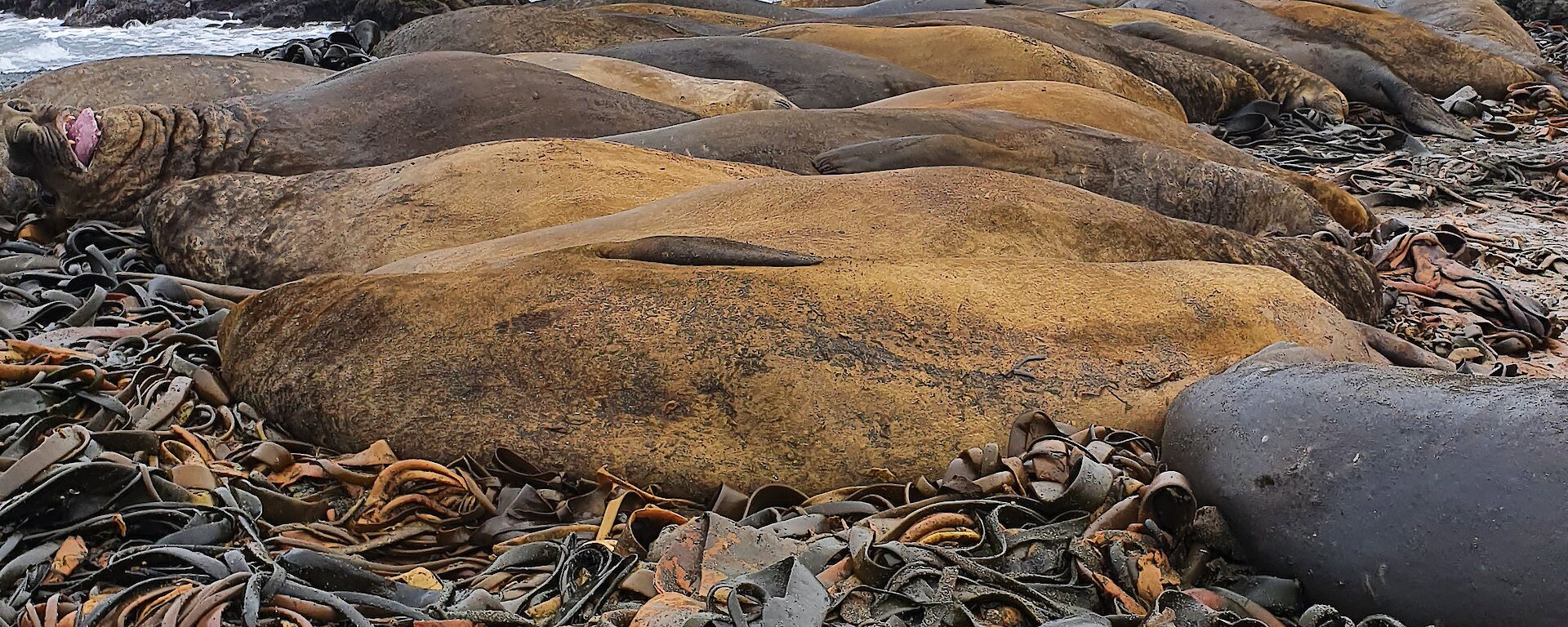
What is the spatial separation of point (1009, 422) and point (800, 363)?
55cm

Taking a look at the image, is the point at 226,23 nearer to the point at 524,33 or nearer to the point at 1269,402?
the point at 524,33

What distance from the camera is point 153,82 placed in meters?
7.49

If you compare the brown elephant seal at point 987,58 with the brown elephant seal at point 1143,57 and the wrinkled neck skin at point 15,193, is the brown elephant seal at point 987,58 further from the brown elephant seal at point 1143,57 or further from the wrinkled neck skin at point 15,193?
the wrinkled neck skin at point 15,193

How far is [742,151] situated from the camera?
20.1 ft

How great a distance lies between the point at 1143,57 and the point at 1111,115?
2.90 metres

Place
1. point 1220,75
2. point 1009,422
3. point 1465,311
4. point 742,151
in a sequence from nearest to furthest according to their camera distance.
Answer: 1. point 1009,422
2. point 1465,311
3. point 742,151
4. point 1220,75

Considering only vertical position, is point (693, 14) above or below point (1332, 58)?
above

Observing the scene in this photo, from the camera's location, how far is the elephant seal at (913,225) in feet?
14.1

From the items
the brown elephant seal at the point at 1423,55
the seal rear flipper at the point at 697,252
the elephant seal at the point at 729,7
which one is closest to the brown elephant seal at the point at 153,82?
the seal rear flipper at the point at 697,252

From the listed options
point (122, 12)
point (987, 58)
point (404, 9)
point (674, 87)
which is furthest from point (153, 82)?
point (122, 12)

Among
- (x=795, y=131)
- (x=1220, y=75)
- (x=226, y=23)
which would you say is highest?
(x=795, y=131)

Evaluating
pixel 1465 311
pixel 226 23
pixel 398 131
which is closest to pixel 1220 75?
pixel 1465 311

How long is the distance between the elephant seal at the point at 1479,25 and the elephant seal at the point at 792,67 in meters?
5.40

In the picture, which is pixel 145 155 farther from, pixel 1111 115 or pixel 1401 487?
pixel 1401 487
